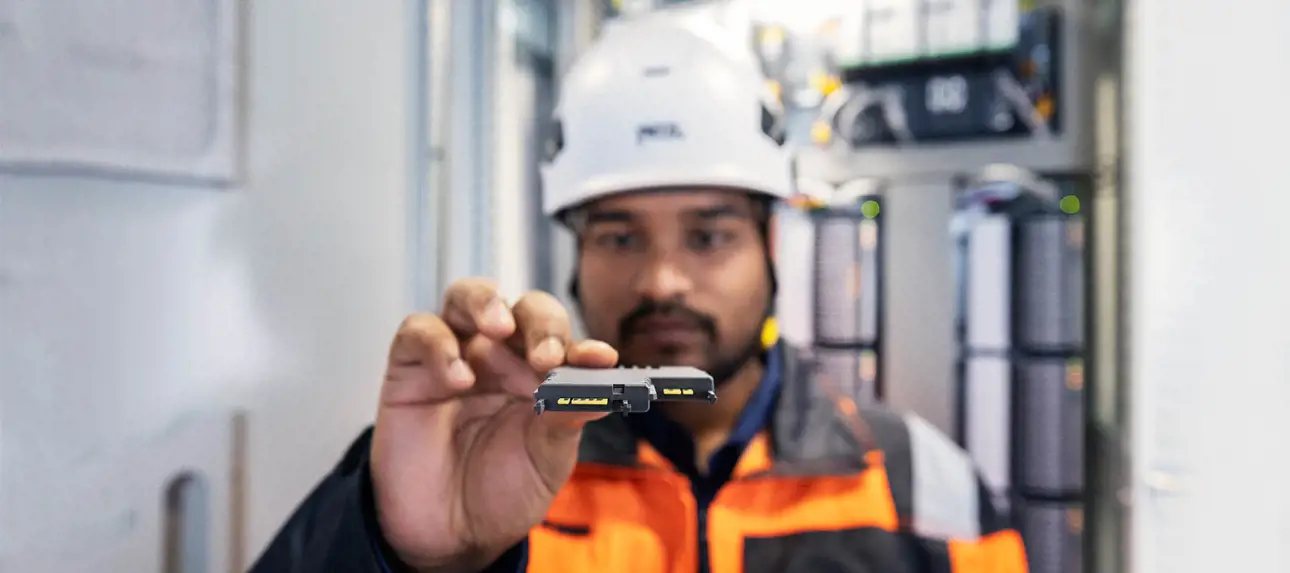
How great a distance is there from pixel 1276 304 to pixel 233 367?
41.2 inches

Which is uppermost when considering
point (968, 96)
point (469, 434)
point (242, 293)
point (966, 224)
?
point (968, 96)

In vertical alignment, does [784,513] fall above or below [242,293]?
below

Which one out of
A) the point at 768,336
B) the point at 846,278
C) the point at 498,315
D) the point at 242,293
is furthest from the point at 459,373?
the point at 846,278

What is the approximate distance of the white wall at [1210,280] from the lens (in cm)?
76

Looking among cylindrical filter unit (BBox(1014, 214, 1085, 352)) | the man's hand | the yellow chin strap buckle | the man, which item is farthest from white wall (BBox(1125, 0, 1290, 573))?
the man's hand

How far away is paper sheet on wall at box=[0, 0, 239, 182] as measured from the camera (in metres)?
0.42

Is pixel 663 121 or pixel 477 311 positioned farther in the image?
pixel 663 121

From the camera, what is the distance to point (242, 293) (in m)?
0.51

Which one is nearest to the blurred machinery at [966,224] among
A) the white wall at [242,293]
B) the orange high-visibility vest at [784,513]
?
the orange high-visibility vest at [784,513]

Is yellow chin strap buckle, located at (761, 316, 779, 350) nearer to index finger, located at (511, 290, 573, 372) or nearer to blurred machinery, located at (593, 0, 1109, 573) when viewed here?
blurred machinery, located at (593, 0, 1109, 573)

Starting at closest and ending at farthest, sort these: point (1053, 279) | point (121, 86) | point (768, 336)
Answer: point (121, 86), point (768, 336), point (1053, 279)

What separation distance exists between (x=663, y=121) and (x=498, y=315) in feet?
1.14

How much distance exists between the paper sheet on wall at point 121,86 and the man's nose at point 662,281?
37cm

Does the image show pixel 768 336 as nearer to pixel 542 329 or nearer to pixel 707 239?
pixel 707 239
